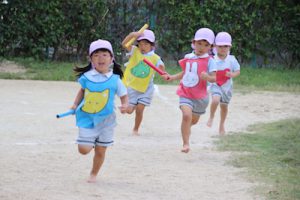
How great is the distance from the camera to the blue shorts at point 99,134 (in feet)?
23.8

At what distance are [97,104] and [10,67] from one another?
10.9m

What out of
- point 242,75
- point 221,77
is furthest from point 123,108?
point 242,75

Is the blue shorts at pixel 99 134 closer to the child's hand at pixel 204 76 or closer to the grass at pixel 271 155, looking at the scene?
the grass at pixel 271 155

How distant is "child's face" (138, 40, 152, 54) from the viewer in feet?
34.6

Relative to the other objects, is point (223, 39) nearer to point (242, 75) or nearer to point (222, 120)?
point (222, 120)

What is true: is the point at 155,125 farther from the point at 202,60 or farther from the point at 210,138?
the point at 202,60

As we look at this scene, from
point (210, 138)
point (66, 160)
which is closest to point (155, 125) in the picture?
point (210, 138)

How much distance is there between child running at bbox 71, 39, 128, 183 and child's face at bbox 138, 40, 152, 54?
3170mm

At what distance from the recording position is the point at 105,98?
24.0ft

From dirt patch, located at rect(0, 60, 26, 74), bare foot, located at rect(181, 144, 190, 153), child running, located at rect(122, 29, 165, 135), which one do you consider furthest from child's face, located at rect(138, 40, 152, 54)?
dirt patch, located at rect(0, 60, 26, 74)

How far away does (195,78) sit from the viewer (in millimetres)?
9125

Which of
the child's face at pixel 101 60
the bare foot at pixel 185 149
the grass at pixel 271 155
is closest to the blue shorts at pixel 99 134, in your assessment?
the child's face at pixel 101 60

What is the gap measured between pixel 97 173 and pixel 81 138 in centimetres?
43

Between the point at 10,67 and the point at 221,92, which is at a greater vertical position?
the point at 221,92
